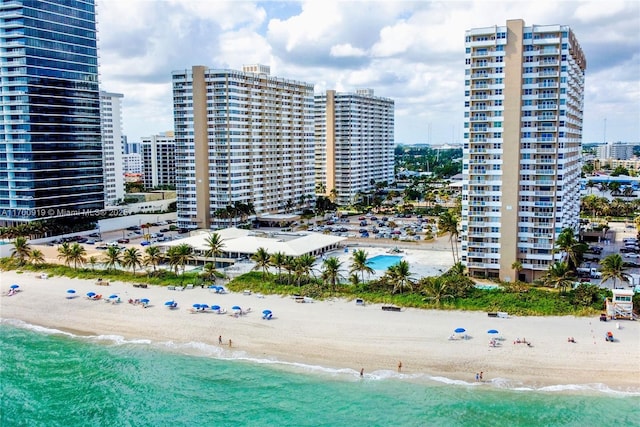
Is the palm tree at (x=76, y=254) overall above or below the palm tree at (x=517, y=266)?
above

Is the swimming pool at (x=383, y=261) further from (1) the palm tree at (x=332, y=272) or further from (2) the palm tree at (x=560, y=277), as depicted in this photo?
(2) the palm tree at (x=560, y=277)

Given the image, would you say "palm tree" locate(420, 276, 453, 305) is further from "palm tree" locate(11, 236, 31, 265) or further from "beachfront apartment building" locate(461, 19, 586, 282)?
"palm tree" locate(11, 236, 31, 265)

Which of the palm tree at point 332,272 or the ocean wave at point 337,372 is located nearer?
the ocean wave at point 337,372

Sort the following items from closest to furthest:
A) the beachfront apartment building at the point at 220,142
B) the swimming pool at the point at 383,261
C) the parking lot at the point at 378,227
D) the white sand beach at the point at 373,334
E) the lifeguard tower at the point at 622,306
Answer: the white sand beach at the point at 373,334 < the lifeguard tower at the point at 622,306 < the swimming pool at the point at 383,261 < the parking lot at the point at 378,227 < the beachfront apartment building at the point at 220,142

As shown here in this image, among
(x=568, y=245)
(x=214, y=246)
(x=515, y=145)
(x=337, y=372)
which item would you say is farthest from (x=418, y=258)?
(x=337, y=372)

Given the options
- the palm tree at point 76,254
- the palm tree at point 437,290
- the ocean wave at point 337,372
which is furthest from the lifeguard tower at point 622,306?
the palm tree at point 76,254

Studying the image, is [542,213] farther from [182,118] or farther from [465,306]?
[182,118]

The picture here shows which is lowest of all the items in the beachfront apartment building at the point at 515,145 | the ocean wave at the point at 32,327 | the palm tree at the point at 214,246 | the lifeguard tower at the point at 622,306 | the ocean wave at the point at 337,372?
the ocean wave at the point at 337,372
